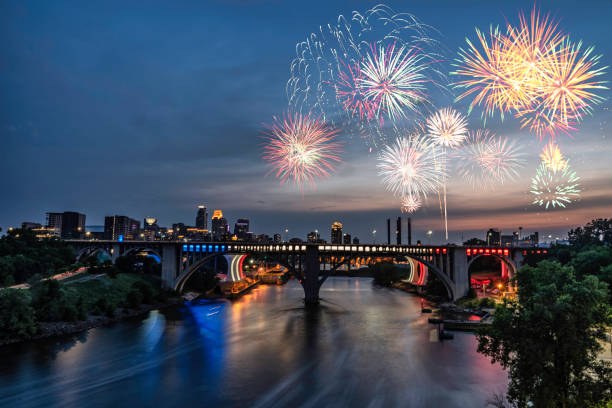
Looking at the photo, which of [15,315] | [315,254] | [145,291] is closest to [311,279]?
[315,254]

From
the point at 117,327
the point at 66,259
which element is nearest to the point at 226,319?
the point at 117,327

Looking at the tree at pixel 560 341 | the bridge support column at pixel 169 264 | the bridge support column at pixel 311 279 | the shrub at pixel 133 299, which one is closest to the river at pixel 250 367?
the shrub at pixel 133 299

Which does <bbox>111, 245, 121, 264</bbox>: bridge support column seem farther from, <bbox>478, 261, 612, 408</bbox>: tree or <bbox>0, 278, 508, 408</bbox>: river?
<bbox>478, 261, 612, 408</bbox>: tree

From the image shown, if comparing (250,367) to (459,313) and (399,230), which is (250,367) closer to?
(459,313)

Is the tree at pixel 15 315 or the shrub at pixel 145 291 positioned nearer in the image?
the tree at pixel 15 315

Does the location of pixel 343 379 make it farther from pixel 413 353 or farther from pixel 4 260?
pixel 4 260

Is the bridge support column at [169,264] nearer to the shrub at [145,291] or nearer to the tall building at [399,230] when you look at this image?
the shrub at [145,291]

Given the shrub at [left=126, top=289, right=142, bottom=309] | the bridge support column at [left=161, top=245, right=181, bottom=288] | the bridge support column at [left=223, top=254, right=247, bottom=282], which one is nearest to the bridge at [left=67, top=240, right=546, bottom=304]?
the bridge support column at [left=161, top=245, right=181, bottom=288]
